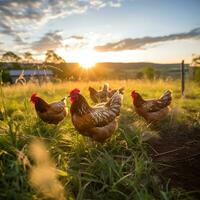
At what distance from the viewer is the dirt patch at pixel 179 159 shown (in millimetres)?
3475

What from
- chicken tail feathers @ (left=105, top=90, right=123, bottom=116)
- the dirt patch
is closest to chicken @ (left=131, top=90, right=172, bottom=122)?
the dirt patch

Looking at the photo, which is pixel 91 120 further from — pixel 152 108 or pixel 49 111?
pixel 152 108

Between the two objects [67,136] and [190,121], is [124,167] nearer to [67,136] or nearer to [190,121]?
[67,136]

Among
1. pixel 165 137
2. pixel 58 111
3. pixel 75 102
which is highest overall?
pixel 75 102

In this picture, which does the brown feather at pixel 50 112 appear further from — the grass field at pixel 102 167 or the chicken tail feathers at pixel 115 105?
the chicken tail feathers at pixel 115 105

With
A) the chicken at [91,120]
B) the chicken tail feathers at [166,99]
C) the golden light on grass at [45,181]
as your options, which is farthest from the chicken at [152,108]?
the golden light on grass at [45,181]

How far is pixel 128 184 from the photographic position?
3135 mm

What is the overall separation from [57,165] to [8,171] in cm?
69

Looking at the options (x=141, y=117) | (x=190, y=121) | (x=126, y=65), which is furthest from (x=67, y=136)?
(x=126, y=65)

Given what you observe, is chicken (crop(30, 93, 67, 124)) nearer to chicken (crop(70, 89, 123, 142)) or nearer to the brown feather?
the brown feather

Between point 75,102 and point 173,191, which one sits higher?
point 75,102

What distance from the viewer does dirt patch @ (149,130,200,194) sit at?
3.48 metres

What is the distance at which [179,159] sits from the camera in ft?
13.4

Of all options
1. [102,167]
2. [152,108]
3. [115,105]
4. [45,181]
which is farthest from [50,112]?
[45,181]
